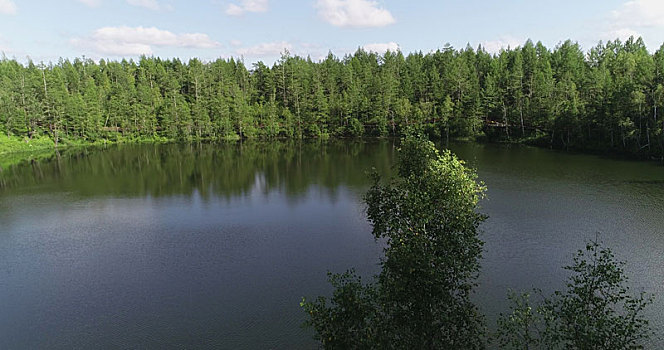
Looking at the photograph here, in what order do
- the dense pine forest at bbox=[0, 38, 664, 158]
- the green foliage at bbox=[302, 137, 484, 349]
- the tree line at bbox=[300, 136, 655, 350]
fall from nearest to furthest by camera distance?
the tree line at bbox=[300, 136, 655, 350] < the green foliage at bbox=[302, 137, 484, 349] < the dense pine forest at bbox=[0, 38, 664, 158]

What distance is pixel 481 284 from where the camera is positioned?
21281mm

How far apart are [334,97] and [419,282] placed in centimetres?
9116

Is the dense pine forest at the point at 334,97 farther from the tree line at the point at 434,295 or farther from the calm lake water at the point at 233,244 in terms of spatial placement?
the tree line at the point at 434,295

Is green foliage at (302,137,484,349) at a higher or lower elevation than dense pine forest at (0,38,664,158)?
lower

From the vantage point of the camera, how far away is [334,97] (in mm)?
101188

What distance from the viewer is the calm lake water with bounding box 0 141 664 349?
1888 centimetres

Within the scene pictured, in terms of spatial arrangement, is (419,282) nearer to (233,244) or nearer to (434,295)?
(434,295)

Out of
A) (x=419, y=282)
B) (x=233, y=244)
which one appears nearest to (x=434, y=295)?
(x=419, y=282)

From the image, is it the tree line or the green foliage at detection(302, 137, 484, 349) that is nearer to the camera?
the tree line

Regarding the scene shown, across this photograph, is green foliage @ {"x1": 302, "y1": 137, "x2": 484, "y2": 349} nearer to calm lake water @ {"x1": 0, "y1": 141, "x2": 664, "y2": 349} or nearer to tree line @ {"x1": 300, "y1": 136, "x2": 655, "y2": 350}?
tree line @ {"x1": 300, "y1": 136, "x2": 655, "y2": 350}

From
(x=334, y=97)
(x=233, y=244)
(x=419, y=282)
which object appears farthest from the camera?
(x=334, y=97)

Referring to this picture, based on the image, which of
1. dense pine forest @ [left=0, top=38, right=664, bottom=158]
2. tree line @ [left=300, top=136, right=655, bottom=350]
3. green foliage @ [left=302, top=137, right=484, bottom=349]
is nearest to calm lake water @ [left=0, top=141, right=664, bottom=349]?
tree line @ [left=300, top=136, right=655, bottom=350]

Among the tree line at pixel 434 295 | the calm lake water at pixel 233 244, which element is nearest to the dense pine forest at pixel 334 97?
the calm lake water at pixel 233 244

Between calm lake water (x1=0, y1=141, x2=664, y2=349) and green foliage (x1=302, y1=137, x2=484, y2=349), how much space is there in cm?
464
